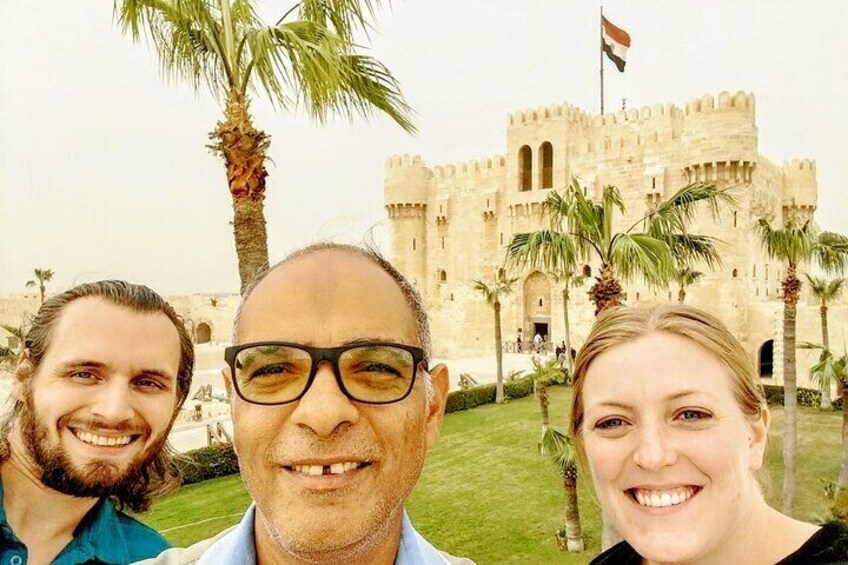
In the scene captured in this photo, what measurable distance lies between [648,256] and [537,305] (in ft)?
89.6

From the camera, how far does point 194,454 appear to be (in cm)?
1330

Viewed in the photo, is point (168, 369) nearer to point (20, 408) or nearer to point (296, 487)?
point (20, 408)

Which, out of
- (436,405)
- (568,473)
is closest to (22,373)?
(436,405)

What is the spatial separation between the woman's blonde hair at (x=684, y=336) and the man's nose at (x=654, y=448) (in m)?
0.30

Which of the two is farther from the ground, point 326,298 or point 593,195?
point 593,195

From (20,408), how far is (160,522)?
9658 millimetres

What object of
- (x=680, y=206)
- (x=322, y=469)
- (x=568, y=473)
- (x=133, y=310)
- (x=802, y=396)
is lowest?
(x=802, y=396)

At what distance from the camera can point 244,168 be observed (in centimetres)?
519

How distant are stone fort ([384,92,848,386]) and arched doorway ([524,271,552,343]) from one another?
0.26 feet

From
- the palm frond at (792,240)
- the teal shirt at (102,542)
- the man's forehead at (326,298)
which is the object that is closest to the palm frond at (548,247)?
the palm frond at (792,240)

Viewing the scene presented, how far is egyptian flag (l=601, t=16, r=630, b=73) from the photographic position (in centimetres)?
3403

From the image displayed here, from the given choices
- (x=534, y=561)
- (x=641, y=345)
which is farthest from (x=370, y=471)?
(x=534, y=561)

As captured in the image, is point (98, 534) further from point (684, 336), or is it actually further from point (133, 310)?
point (684, 336)

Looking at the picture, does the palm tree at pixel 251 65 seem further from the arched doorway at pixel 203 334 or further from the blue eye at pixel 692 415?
the arched doorway at pixel 203 334
